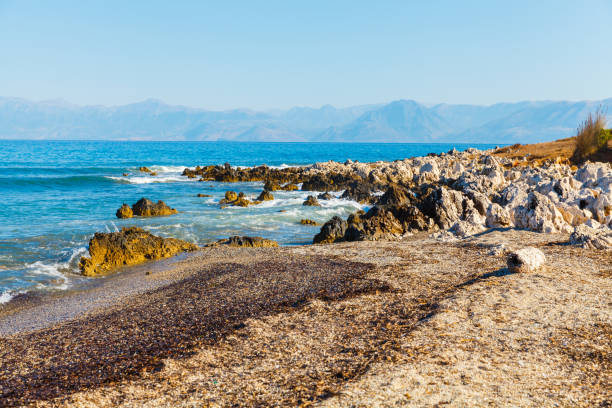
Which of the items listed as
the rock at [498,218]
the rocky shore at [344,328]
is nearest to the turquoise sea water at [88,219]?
Answer: the rocky shore at [344,328]

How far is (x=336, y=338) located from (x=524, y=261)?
5923 millimetres

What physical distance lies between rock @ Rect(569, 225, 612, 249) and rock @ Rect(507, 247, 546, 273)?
3.31 metres

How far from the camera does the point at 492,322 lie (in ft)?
27.8

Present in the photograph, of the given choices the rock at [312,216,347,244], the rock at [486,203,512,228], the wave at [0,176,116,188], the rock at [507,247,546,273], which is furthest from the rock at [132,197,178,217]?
the wave at [0,176,116,188]

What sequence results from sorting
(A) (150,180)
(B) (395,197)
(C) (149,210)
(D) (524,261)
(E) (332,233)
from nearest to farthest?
(D) (524,261) < (E) (332,233) < (B) (395,197) < (C) (149,210) < (A) (150,180)

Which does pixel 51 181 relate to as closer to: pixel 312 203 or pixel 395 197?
pixel 312 203

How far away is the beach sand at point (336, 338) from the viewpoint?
6480 millimetres

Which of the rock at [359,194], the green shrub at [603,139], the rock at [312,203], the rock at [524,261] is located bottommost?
the rock at [312,203]

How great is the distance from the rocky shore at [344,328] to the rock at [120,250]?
0.09 meters

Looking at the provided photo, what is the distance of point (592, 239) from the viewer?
1379 cm

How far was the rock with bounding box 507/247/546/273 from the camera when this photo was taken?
11328 mm

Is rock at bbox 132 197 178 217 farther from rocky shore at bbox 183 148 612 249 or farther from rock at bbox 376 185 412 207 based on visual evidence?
rock at bbox 376 185 412 207

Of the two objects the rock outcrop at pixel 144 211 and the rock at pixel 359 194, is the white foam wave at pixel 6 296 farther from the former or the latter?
the rock at pixel 359 194

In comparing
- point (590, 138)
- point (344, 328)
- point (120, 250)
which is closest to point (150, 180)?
point (120, 250)
